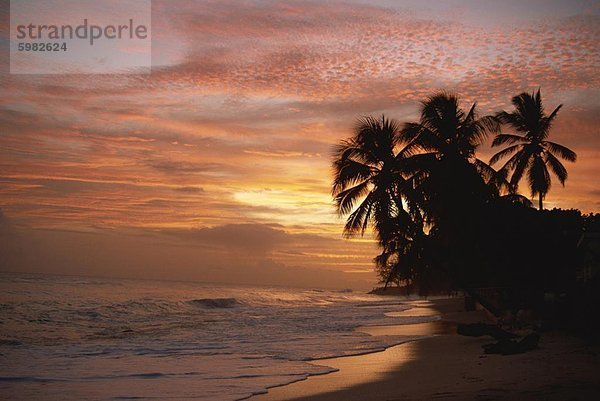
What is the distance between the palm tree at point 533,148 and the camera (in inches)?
1232

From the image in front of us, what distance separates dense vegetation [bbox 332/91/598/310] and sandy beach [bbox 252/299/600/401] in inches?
399

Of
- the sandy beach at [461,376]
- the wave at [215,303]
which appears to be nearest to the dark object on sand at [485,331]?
the sandy beach at [461,376]

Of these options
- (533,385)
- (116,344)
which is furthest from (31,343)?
(533,385)

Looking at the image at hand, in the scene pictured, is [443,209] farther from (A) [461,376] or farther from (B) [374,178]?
(A) [461,376]

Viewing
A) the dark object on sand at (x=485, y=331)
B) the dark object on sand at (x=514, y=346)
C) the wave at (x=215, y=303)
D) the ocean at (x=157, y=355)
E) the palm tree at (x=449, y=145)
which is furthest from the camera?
the wave at (x=215, y=303)

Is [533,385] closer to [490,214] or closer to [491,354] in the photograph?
[491,354]

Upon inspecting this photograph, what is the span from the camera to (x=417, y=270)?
82.5ft

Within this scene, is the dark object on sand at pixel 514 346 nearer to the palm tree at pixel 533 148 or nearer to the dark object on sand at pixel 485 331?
the dark object on sand at pixel 485 331

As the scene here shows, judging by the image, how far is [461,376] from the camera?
9.85 m

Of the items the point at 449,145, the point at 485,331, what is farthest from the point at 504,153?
the point at 485,331

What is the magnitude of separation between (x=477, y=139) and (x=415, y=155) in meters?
3.04

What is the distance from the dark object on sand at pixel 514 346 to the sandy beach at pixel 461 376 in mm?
189

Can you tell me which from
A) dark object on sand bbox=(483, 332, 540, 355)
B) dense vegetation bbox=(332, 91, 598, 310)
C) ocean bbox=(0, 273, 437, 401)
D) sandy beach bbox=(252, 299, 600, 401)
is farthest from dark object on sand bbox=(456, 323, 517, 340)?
dense vegetation bbox=(332, 91, 598, 310)

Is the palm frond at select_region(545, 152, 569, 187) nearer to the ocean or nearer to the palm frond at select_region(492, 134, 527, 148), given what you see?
the palm frond at select_region(492, 134, 527, 148)
